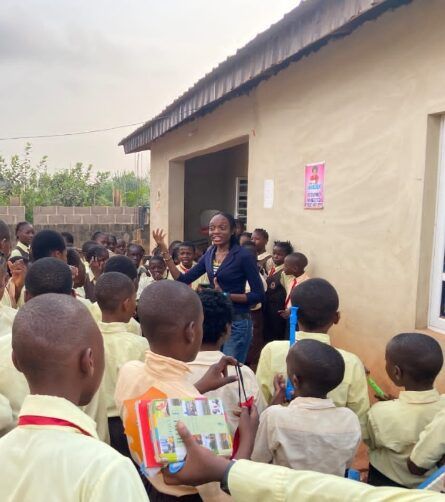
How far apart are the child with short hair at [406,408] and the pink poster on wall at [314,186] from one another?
109 inches

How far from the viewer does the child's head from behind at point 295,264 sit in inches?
185

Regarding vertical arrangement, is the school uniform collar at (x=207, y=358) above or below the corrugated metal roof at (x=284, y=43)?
below

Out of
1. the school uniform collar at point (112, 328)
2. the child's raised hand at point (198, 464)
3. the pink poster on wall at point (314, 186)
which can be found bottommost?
the child's raised hand at point (198, 464)


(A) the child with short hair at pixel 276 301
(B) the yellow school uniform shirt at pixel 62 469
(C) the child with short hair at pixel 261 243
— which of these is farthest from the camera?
(C) the child with short hair at pixel 261 243

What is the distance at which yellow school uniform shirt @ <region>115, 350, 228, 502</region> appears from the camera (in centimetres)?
158

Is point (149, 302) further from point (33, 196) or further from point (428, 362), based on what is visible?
point (33, 196)

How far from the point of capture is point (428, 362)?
2012 mm

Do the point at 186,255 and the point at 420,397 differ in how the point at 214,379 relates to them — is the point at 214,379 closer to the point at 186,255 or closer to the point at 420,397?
the point at 420,397

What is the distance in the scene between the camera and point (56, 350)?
1.13m

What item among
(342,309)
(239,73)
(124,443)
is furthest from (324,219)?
(124,443)

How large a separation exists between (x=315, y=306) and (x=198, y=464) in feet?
4.08

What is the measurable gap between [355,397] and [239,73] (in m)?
3.72

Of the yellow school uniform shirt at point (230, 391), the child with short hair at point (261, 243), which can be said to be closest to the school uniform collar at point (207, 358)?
the yellow school uniform shirt at point (230, 391)

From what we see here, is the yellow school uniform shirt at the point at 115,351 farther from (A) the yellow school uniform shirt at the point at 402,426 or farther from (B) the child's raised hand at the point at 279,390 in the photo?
(A) the yellow school uniform shirt at the point at 402,426
